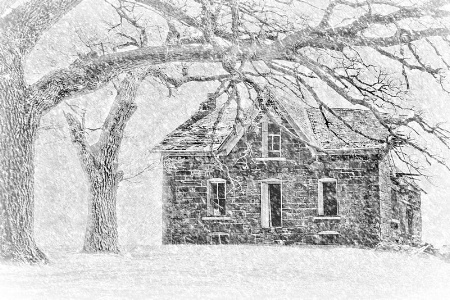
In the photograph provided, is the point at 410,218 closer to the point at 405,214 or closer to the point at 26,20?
the point at 405,214

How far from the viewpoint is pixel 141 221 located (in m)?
26.0

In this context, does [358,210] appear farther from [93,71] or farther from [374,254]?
[93,71]

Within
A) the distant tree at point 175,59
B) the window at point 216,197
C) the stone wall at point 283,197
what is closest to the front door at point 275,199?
the stone wall at point 283,197

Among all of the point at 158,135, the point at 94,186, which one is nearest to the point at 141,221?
the point at 158,135

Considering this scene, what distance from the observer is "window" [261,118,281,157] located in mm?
20281

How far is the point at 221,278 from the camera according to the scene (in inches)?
420

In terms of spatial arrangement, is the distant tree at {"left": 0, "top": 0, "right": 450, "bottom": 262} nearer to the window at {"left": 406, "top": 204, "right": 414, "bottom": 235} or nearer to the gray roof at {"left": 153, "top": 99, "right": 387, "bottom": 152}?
the gray roof at {"left": 153, "top": 99, "right": 387, "bottom": 152}

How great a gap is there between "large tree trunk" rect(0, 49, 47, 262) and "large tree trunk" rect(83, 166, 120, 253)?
3288 millimetres

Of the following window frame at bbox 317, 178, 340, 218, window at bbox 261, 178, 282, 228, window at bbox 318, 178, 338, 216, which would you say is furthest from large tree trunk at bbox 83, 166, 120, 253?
window at bbox 318, 178, 338, 216

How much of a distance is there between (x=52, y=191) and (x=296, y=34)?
1739 cm

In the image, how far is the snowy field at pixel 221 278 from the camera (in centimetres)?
926

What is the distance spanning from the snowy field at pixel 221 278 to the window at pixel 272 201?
581cm

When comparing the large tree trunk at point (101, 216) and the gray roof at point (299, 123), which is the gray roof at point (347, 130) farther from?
the large tree trunk at point (101, 216)

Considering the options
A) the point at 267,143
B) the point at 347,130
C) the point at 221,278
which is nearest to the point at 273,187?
the point at 267,143
